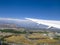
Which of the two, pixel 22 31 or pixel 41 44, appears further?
pixel 22 31

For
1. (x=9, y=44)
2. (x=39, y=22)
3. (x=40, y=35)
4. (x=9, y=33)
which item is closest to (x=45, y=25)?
(x=39, y=22)

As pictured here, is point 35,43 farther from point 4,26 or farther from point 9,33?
point 4,26

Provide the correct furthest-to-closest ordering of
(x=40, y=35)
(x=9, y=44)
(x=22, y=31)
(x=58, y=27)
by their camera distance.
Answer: (x=22, y=31), (x=40, y=35), (x=9, y=44), (x=58, y=27)

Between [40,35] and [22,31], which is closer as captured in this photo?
[40,35]

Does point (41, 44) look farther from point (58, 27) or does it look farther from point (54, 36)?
point (58, 27)

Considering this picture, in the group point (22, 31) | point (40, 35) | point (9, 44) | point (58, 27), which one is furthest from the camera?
point (22, 31)

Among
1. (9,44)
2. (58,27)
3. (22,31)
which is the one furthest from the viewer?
(22,31)

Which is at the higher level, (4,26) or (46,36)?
(4,26)

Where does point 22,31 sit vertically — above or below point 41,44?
above

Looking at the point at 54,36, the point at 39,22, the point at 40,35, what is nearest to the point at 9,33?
the point at 40,35
